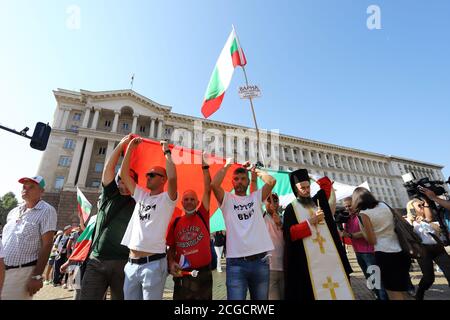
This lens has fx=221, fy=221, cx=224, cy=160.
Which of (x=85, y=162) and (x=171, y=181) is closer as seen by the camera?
(x=171, y=181)

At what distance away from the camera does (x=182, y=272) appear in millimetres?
2559

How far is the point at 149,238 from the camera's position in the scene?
2.53 metres

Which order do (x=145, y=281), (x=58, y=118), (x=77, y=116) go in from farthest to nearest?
(x=77, y=116)
(x=58, y=118)
(x=145, y=281)

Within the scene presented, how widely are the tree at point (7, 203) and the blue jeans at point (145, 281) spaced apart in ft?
267

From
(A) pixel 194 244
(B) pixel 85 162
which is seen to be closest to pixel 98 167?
(B) pixel 85 162

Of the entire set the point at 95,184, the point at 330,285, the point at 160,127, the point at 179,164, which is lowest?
the point at 330,285

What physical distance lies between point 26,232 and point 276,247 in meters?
3.61

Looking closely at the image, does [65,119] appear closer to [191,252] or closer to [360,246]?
[191,252]

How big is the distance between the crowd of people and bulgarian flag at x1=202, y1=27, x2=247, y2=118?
11.1ft

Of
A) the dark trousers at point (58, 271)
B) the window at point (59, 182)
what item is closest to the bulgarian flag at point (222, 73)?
the dark trousers at point (58, 271)

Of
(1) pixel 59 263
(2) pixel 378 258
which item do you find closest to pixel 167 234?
(2) pixel 378 258

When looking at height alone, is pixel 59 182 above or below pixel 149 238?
above

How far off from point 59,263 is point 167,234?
8.62 metres

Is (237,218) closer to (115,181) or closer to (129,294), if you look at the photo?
(129,294)
